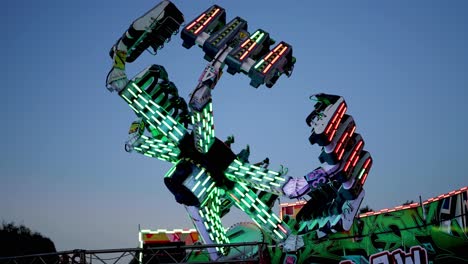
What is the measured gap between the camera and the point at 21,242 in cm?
4284

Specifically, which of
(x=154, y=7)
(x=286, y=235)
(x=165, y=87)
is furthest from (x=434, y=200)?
(x=154, y=7)

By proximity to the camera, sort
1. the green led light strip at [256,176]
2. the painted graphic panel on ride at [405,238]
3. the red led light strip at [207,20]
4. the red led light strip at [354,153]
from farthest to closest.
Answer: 1. the red led light strip at [207,20]
2. the green led light strip at [256,176]
3. the painted graphic panel on ride at [405,238]
4. the red led light strip at [354,153]

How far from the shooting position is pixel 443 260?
22016 mm

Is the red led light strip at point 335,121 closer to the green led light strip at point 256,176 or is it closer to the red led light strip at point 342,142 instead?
the red led light strip at point 342,142

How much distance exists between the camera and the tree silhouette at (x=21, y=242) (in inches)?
1562

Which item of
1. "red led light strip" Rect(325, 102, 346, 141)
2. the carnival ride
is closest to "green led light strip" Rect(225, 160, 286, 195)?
the carnival ride

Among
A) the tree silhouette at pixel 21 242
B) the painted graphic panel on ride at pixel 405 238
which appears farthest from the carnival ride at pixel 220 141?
the tree silhouette at pixel 21 242

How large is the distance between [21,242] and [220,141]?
78.8 feet

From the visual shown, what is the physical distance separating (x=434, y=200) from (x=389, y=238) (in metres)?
2.48

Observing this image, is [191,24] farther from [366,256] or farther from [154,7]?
A: [366,256]

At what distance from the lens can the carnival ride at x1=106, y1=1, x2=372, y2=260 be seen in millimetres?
21562

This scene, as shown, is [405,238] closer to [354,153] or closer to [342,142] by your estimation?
[354,153]

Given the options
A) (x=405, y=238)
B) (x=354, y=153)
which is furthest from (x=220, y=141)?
(x=405, y=238)

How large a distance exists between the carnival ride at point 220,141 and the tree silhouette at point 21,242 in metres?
16.5
